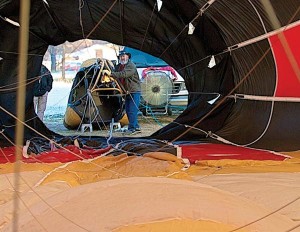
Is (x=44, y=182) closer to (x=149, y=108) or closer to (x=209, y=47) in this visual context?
(x=209, y=47)

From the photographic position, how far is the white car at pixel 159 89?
22.8 feet

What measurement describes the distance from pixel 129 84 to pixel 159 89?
131 centimetres

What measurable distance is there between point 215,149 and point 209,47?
101 cm

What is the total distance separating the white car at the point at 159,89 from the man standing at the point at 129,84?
41.6 inches

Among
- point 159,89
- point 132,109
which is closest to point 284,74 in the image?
point 132,109

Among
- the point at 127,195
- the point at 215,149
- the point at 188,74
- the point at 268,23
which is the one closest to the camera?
the point at 127,195

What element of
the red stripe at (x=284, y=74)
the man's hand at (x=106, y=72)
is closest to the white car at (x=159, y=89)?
the man's hand at (x=106, y=72)

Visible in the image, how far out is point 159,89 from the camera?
23.0 feet

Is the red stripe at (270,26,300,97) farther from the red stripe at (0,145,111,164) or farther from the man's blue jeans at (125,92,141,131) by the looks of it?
the man's blue jeans at (125,92,141,131)

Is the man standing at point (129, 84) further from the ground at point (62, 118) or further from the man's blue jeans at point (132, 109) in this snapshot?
the ground at point (62, 118)

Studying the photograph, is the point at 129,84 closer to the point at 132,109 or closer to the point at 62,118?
the point at 132,109

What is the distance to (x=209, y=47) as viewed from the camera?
3.97 m

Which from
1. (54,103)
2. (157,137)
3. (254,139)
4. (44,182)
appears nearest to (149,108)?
(54,103)

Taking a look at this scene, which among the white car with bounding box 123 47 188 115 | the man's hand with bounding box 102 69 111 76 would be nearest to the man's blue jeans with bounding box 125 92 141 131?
the man's hand with bounding box 102 69 111 76
